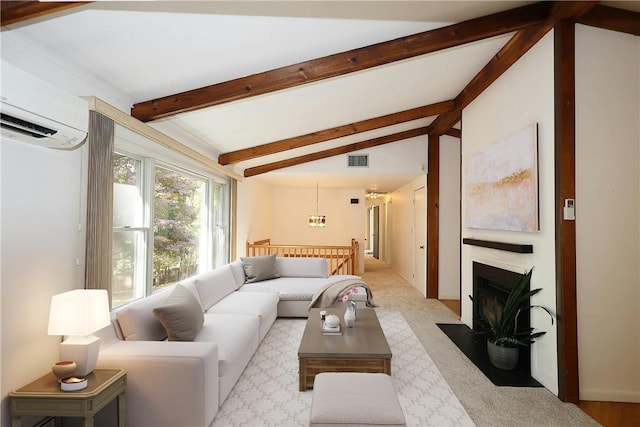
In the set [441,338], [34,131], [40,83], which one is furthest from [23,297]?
[441,338]

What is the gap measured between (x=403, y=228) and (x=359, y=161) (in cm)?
284

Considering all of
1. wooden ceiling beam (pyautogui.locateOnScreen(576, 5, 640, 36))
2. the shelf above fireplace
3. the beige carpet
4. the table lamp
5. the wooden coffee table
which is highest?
wooden ceiling beam (pyautogui.locateOnScreen(576, 5, 640, 36))

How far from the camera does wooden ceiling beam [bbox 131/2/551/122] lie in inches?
119

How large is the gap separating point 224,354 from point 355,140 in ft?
15.3

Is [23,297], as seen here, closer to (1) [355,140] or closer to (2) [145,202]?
(2) [145,202]

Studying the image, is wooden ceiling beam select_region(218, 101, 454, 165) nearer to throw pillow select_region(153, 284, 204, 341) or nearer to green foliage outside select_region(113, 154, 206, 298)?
green foliage outside select_region(113, 154, 206, 298)

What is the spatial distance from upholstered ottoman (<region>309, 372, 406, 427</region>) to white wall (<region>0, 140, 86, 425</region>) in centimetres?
173

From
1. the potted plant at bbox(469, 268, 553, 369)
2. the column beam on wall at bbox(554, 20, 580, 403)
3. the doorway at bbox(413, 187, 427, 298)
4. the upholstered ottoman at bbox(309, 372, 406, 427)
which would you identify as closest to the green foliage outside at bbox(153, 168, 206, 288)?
the upholstered ottoman at bbox(309, 372, 406, 427)

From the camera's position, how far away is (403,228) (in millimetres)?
8945

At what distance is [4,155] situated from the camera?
196 cm

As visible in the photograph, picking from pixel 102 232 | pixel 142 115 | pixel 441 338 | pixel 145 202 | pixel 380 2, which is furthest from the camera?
pixel 441 338

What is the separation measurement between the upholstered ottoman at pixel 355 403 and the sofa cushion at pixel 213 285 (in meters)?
2.11

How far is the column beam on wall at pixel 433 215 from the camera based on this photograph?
6.49 metres

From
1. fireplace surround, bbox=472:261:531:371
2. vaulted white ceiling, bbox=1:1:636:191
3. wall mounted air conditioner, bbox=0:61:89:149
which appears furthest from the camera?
fireplace surround, bbox=472:261:531:371
